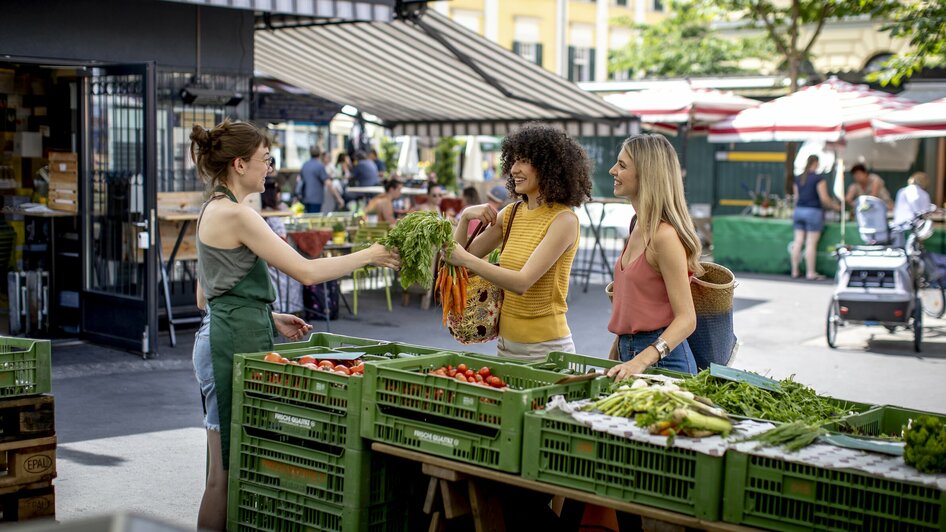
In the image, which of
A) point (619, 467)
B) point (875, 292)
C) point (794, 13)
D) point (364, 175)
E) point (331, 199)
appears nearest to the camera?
point (619, 467)

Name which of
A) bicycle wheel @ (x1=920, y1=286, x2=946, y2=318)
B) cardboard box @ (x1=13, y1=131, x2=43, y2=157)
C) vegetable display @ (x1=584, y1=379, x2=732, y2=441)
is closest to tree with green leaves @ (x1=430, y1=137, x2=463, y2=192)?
bicycle wheel @ (x1=920, y1=286, x2=946, y2=318)

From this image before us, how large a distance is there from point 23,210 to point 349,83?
731 centimetres

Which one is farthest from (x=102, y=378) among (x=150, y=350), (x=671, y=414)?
(x=671, y=414)

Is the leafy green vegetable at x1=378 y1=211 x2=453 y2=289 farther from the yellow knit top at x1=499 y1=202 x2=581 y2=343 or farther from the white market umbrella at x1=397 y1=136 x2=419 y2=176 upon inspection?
the white market umbrella at x1=397 y1=136 x2=419 y2=176

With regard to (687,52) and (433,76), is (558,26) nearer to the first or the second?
(687,52)

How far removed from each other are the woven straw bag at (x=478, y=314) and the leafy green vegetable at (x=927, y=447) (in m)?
2.36

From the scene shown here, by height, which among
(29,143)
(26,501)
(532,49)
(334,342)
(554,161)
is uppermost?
(532,49)

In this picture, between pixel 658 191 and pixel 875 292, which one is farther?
pixel 875 292

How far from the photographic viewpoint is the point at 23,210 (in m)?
11.2

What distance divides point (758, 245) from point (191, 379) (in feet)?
39.7

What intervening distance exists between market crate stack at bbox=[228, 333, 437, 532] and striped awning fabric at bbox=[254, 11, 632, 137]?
29.1ft

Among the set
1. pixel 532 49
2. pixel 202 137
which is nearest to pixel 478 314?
pixel 202 137

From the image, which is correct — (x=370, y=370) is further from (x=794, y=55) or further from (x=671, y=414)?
(x=794, y=55)

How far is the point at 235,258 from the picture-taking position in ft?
15.7
